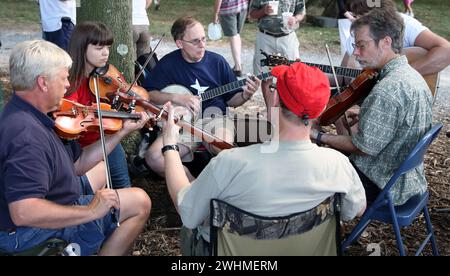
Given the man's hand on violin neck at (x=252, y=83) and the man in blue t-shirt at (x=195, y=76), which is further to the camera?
the man in blue t-shirt at (x=195, y=76)

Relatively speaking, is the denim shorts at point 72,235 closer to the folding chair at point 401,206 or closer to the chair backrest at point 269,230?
the chair backrest at point 269,230

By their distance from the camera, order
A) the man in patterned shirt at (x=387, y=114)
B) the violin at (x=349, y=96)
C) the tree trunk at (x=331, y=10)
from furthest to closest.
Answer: the tree trunk at (x=331, y=10) → the violin at (x=349, y=96) → the man in patterned shirt at (x=387, y=114)

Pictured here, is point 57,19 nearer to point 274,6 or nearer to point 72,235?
point 274,6

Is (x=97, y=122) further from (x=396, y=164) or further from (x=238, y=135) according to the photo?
(x=396, y=164)

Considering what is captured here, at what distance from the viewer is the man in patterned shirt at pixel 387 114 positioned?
2.73 meters

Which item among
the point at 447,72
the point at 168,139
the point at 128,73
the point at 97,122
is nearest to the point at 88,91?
the point at 97,122

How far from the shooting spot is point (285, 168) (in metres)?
2.00

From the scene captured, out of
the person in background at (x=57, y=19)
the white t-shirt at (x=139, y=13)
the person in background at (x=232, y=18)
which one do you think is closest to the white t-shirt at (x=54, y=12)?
the person in background at (x=57, y=19)

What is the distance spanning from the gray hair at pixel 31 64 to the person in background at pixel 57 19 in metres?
3.60

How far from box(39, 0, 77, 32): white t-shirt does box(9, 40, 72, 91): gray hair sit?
3645mm

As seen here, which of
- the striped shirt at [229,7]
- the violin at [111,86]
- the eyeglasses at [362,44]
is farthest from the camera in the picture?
the striped shirt at [229,7]

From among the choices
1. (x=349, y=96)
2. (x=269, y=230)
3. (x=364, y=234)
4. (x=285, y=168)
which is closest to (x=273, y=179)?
(x=285, y=168)

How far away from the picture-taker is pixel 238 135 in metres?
3.74

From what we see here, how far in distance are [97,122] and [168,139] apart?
762mm
